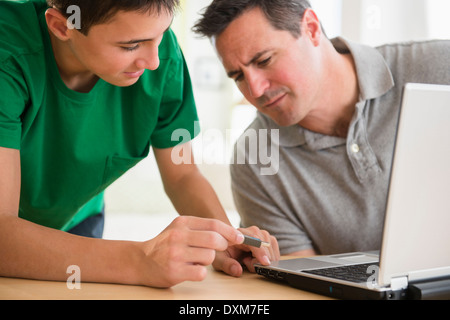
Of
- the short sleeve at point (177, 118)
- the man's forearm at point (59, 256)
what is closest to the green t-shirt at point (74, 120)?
the short sleeve at point (177, 118)

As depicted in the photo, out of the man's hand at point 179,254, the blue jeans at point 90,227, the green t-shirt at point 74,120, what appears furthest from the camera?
the blue jeans at point 90,227

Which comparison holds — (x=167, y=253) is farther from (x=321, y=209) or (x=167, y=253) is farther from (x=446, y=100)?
(x=321, y=209)

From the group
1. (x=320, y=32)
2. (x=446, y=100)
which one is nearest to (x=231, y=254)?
(x=446, y=100)

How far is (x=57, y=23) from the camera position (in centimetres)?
95

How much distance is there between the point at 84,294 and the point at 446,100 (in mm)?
535

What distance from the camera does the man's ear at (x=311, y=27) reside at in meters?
1.33

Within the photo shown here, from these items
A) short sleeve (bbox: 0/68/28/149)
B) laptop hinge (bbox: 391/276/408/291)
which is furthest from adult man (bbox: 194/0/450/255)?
laptop hinge (bbox: 391/276/408/291)

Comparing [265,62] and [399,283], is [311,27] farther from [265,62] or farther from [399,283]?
[399,283]

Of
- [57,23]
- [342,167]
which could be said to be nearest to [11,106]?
[57,23]

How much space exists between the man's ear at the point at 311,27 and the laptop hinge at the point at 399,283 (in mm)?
814

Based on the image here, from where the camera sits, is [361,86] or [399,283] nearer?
[399,283]

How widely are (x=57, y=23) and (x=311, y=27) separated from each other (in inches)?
26.5

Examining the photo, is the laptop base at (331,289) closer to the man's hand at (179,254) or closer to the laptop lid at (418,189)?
the laptop lid at (418,189)

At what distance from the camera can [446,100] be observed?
25.0 inches
